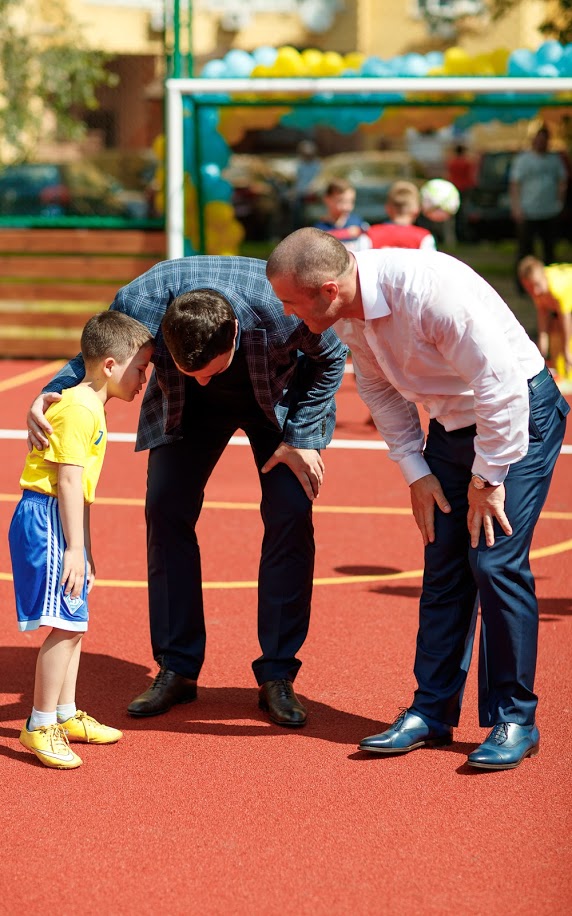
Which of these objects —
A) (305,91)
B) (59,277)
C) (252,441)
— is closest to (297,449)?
(252,441)

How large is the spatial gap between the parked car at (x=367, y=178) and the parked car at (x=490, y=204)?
1.15m

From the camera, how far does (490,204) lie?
2378 centimetres

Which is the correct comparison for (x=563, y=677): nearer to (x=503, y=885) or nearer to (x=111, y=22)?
(x=503, y=885)

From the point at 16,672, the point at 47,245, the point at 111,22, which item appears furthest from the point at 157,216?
the point at 111,22

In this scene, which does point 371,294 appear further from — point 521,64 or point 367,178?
point 367,178

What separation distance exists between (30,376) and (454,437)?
10.1 meters

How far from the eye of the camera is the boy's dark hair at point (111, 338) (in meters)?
4.12

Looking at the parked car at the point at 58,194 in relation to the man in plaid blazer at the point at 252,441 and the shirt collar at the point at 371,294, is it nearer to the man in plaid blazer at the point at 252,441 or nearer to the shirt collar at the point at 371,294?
the man in plaid blazer at the point at 252,441

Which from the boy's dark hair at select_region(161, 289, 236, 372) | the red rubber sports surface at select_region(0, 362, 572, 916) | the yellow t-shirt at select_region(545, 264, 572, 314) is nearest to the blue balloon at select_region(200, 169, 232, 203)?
→ the yellow t-shirt at select_region(545, 264, 572, 314)

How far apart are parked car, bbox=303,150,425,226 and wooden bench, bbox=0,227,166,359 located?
8.63 meters

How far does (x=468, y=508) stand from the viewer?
13.9ft

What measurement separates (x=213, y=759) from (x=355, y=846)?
2.60ft

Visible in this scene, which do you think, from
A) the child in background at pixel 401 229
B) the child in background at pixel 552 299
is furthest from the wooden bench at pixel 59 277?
the child in background at pixel 552 299

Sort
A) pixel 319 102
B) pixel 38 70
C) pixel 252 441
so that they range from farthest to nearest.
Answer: pixel 38 70 → pixel 319 102 → pixel 252 441
